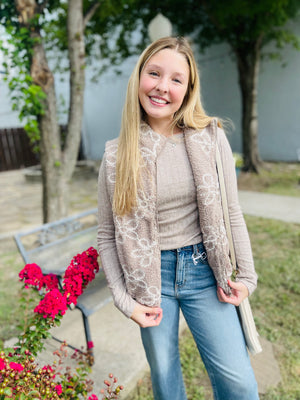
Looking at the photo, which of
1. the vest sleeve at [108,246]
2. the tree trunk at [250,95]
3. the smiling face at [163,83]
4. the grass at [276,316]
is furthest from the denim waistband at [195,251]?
the tree trunk at [250,95]

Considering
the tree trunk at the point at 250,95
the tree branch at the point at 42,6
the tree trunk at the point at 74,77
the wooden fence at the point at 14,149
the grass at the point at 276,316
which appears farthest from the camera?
the wooden fence at the point at 14,149

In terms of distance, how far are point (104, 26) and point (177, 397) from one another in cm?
800

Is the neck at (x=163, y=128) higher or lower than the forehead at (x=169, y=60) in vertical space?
lower

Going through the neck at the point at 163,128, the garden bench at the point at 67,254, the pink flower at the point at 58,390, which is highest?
the neck at the point at 163,128

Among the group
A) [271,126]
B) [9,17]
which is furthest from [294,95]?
[9,17]

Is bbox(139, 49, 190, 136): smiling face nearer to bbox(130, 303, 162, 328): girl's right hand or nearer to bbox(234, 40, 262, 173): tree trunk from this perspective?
bbox(130, 303, 162, 328): girl's right hand

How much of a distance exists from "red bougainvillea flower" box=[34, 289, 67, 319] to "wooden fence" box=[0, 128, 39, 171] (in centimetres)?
1392

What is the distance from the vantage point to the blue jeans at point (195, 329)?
124cm

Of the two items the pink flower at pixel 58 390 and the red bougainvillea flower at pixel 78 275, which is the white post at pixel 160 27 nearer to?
the red bougainvillea flower at pixel 78 275

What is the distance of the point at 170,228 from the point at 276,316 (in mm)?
1752

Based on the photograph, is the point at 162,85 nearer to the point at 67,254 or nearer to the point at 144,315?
the point at 144,315

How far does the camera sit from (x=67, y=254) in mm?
2494

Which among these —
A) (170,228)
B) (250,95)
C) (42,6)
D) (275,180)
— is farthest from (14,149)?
(170,228)

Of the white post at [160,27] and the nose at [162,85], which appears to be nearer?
the nose at [162,85]
